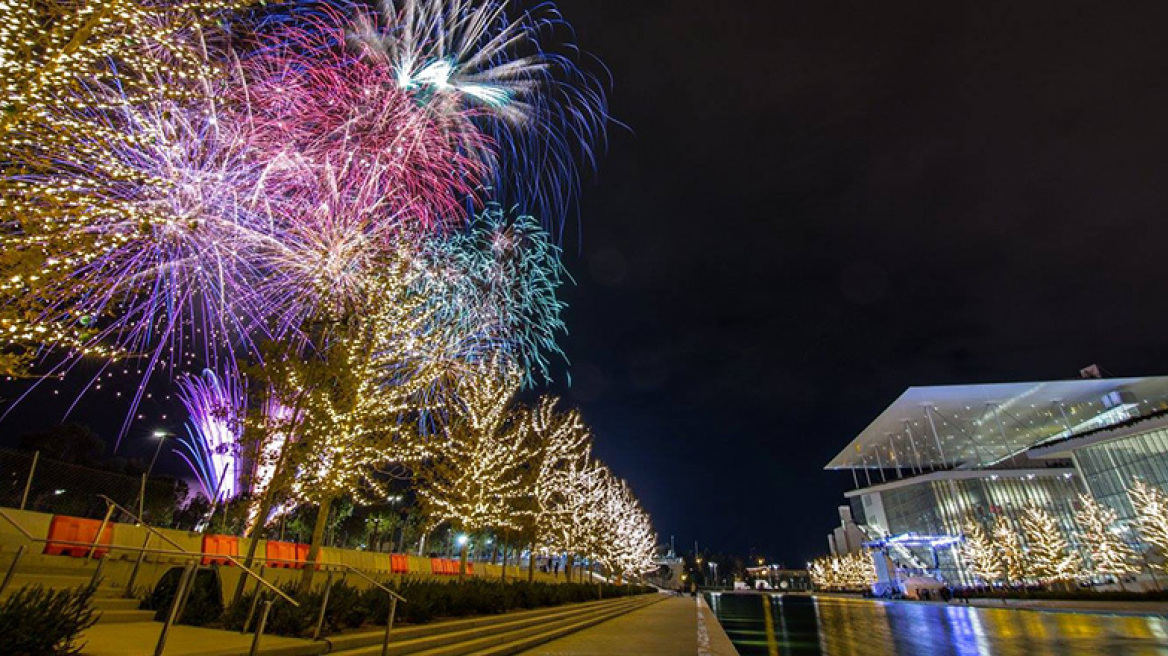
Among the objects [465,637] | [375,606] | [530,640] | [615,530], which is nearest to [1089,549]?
[615,530]

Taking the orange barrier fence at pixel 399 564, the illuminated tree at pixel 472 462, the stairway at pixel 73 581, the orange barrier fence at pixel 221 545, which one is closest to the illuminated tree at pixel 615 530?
the orange barrier fence at pixel 399 564

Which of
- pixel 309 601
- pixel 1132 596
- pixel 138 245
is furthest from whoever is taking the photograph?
pixel 1132 596

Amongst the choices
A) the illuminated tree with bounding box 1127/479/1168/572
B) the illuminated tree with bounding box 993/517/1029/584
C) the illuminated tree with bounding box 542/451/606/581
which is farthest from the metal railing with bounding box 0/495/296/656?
the illuminated tree with bounding box 993/517/1029/584

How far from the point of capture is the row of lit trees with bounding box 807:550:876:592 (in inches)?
3195

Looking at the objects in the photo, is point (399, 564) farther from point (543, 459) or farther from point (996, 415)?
point (996, 415)

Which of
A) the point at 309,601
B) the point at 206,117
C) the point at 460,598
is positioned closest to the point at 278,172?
the point at 206,117

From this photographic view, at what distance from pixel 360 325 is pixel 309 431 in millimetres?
3119

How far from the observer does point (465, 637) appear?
10.7m

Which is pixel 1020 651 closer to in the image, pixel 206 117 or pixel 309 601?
pixel 309 601

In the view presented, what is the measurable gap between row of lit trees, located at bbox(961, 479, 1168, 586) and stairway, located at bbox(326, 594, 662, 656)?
44.7m

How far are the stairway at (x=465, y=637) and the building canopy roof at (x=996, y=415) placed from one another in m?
56.6

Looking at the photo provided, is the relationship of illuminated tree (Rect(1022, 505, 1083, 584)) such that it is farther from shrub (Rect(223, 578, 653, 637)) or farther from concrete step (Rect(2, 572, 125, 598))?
concrete step (Rect(2, 572, 125, 598))

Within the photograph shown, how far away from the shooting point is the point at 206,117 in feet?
37.1

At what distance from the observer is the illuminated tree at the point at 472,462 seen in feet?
66.6
